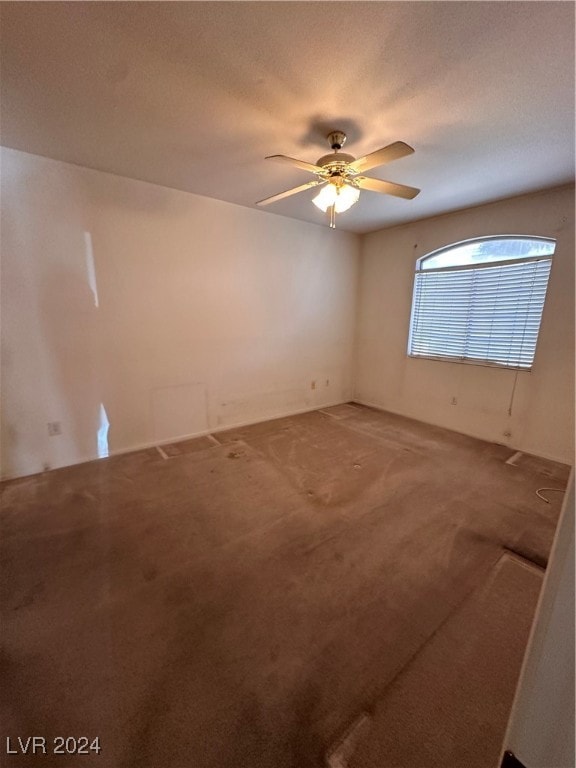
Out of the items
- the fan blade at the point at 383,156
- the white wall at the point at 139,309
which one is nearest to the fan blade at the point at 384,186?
the fan blade at the point at 383,156

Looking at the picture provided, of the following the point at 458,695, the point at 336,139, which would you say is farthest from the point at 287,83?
the point at 458,695

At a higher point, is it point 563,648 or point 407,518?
point 563,648

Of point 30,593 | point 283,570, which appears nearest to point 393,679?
point 283,570

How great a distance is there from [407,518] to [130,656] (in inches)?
70.6

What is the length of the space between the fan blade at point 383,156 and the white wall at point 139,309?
1971 mm

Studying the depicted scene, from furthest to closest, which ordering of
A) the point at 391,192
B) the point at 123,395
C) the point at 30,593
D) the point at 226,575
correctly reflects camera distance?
the point at 123,395
the point at 391,192
the point at 226,575
the point at 30,593

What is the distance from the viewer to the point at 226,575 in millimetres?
1734

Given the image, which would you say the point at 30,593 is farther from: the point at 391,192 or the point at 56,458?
the point at 391,192

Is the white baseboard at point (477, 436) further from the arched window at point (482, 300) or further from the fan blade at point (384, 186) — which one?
the fan blade at point (384, 186)

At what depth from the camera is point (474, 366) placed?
371 cm

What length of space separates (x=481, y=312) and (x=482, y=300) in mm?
134

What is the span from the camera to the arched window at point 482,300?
3199mm

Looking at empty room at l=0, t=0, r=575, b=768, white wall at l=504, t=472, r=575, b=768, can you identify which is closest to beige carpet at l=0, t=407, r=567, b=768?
empty room at l=0, t=0, r=575, b=768

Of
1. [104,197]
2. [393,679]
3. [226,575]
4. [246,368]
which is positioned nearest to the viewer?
[393,679]
